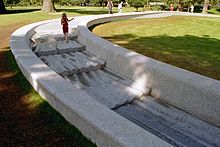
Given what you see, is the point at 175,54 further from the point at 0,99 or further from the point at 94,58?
the point at 0,99

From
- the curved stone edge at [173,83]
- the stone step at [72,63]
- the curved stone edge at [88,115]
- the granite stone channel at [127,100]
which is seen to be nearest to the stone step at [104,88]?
the granite stone channel at [127,100]

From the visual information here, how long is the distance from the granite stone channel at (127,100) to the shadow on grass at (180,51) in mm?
2047

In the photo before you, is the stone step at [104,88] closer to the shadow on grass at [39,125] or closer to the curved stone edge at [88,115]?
the curved stone edge at [88,115]

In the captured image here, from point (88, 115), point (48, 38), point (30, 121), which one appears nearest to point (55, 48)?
point (48, 38)

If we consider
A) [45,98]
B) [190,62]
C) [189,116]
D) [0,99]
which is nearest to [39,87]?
[45,98]

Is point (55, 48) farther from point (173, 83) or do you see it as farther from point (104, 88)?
point (173, 83)

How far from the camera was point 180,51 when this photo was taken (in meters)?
11.6

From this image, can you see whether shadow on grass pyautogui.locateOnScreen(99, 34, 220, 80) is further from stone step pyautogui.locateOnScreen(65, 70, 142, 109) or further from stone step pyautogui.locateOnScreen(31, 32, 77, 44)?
stone step pyautogui.locateOnScreen(65, 70, 142, 109)

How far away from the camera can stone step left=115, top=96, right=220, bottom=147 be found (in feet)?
19.3

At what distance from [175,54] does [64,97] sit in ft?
21.4

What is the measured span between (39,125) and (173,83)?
3439 millimetres

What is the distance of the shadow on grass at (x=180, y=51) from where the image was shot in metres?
9.29

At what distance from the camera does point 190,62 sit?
32.2ft

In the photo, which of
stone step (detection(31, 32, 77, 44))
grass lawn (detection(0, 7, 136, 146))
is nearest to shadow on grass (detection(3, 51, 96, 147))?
grass lawn (detection(0, 7, 136, 146))
